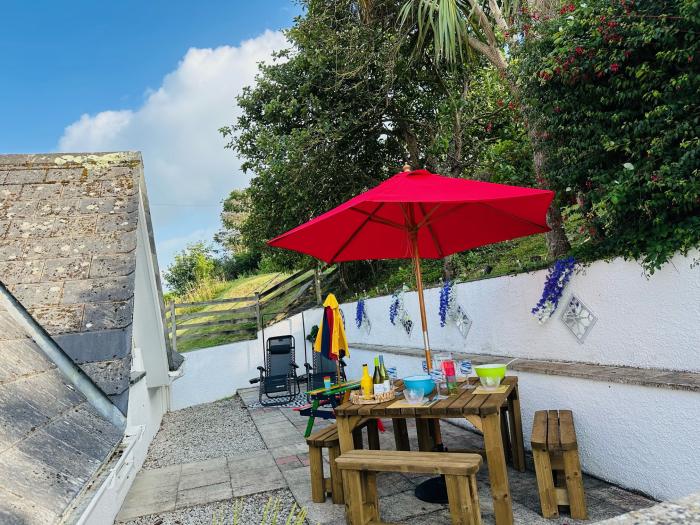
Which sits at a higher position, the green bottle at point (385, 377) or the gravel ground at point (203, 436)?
the green bottle at point (385, 377)

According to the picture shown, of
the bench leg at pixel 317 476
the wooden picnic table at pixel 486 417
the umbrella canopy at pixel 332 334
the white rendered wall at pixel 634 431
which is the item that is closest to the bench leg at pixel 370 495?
the wooden picnic table at pixel 486 417

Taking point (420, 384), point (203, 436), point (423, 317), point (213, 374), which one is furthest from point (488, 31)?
point (213, 374)

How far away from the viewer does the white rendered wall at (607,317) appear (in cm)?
308

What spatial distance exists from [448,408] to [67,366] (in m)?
2.38

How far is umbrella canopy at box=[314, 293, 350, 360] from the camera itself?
6.48 m

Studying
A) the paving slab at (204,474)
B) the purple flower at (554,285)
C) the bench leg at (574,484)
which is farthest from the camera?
the paving slab at (204,474)

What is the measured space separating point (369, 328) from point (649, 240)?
595cm

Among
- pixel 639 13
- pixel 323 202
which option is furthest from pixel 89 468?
pixel 323 202

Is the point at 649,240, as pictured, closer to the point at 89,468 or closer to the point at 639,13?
the point at 639,13

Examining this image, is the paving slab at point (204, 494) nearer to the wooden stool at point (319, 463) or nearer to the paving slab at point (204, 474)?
the paving slab at point (204, 474)

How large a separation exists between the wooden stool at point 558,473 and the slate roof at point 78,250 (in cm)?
272

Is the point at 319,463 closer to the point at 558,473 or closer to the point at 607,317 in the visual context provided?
the point at 558,473

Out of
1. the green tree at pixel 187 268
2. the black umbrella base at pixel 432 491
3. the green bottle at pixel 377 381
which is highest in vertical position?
the green tree at pixel 187 268

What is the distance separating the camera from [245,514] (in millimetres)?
3877
